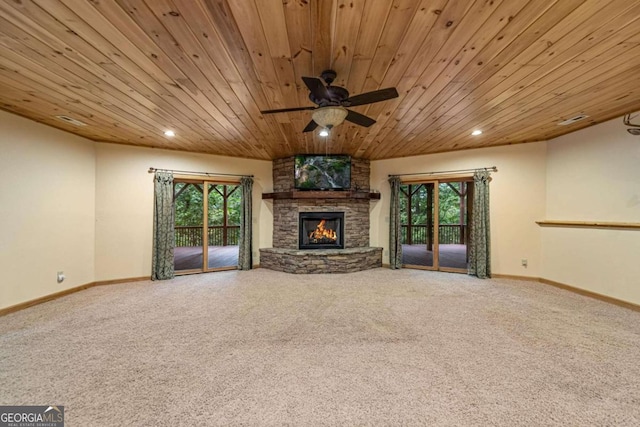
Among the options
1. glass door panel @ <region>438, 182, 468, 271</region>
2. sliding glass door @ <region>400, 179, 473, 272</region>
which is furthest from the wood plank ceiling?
sliding glass door @ <region>400, 179, 473, 272</region>

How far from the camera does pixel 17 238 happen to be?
10.8ft

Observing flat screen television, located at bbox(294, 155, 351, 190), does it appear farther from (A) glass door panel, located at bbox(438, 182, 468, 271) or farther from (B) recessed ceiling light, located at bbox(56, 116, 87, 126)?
(A) glass door panel, located at bbox(438, 182, 468, 271)

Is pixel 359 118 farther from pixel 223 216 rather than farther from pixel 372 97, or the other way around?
pixel 223 216

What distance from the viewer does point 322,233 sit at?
5.88m

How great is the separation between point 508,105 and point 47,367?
17.0 ft

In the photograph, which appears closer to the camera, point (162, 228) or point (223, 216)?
point (162, 228)

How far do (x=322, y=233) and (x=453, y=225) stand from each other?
6.60 meters

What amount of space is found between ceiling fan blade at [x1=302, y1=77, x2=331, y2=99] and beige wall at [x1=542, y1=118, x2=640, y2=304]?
14.1ft

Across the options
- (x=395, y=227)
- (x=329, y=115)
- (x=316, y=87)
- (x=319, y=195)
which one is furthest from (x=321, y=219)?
(x=316, y=87)

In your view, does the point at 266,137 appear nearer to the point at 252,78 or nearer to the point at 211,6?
the point at 252,78

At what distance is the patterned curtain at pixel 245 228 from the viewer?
5.57m

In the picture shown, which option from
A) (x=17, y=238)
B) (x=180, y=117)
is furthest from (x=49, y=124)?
(x=180, y=117)

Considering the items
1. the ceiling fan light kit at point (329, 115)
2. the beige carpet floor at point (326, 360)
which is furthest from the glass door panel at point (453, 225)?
the ceiling fan light kit at point (329, 115)

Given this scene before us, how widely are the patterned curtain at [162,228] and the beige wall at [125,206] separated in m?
0.14
